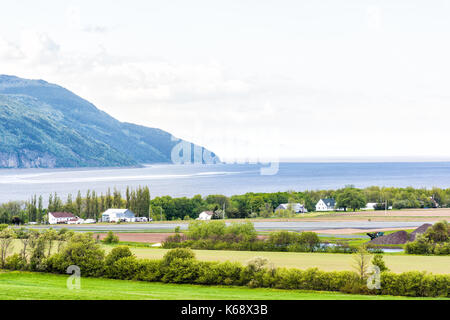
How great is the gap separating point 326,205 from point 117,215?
38.4 metres

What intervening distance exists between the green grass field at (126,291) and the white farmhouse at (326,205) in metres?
70.6

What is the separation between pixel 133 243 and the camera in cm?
4406

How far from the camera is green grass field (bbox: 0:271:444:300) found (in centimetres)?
1602

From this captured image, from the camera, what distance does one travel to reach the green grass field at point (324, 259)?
2806 centimetres

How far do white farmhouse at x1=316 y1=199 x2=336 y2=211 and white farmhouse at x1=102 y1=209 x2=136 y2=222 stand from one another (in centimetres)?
3535

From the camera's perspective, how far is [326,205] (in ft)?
303

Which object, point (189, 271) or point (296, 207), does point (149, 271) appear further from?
point (296, 207)

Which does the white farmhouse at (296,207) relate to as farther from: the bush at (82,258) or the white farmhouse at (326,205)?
the bush at (82,258)

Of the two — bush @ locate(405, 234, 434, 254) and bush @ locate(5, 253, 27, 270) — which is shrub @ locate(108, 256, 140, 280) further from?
bush @ locate(405, 234, 434, 254)

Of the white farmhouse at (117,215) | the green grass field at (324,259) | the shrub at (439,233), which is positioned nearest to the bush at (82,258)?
the green grass field at (324,259)

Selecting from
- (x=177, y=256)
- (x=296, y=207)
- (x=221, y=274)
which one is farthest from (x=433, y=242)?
(x=296, y=207)

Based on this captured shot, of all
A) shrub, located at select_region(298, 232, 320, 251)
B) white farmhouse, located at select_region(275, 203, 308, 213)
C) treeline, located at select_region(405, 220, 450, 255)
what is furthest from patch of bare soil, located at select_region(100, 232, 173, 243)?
white farmhouse, located at select_region(275, 203, 308, 213)
